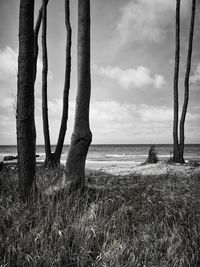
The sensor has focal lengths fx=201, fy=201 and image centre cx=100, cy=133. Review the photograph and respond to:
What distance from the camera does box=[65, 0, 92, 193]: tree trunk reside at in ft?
11.4

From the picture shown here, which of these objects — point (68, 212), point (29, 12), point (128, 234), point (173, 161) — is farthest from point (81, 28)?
point (173, 161)

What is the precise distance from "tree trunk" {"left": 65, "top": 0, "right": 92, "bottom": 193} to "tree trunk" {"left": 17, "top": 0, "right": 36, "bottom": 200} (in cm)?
68

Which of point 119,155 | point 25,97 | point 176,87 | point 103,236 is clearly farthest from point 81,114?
point 119,155

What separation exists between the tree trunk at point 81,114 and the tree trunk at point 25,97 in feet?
2.22

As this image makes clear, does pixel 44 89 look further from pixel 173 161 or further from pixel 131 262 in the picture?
pixel 131 262

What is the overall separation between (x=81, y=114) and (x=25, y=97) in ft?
3.14

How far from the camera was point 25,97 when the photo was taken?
3213mm

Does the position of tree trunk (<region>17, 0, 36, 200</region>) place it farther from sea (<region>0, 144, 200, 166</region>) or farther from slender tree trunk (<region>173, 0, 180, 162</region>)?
sea (<region>0, 144, 200, 166</region>)

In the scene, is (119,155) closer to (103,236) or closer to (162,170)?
(162,170)

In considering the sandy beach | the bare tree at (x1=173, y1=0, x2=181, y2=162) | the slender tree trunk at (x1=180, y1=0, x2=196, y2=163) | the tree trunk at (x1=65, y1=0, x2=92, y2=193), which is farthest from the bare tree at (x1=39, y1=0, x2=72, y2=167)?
the slender tree trunk at (x1=180, y1=0, x2=196, y2=163)

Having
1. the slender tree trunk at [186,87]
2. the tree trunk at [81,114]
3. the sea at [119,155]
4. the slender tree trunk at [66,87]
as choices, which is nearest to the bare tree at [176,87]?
the slender tree trunk at [186,87]

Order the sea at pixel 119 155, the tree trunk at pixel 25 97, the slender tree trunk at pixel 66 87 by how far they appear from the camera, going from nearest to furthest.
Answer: the tree trunk at pixel 25 97
the slender tree trunk at pixel 66 87
the sea at pixel 119 155

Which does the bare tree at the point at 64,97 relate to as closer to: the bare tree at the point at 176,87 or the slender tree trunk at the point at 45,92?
the slender tree trunk at the point at 45,92

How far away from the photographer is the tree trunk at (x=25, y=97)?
320 cm
